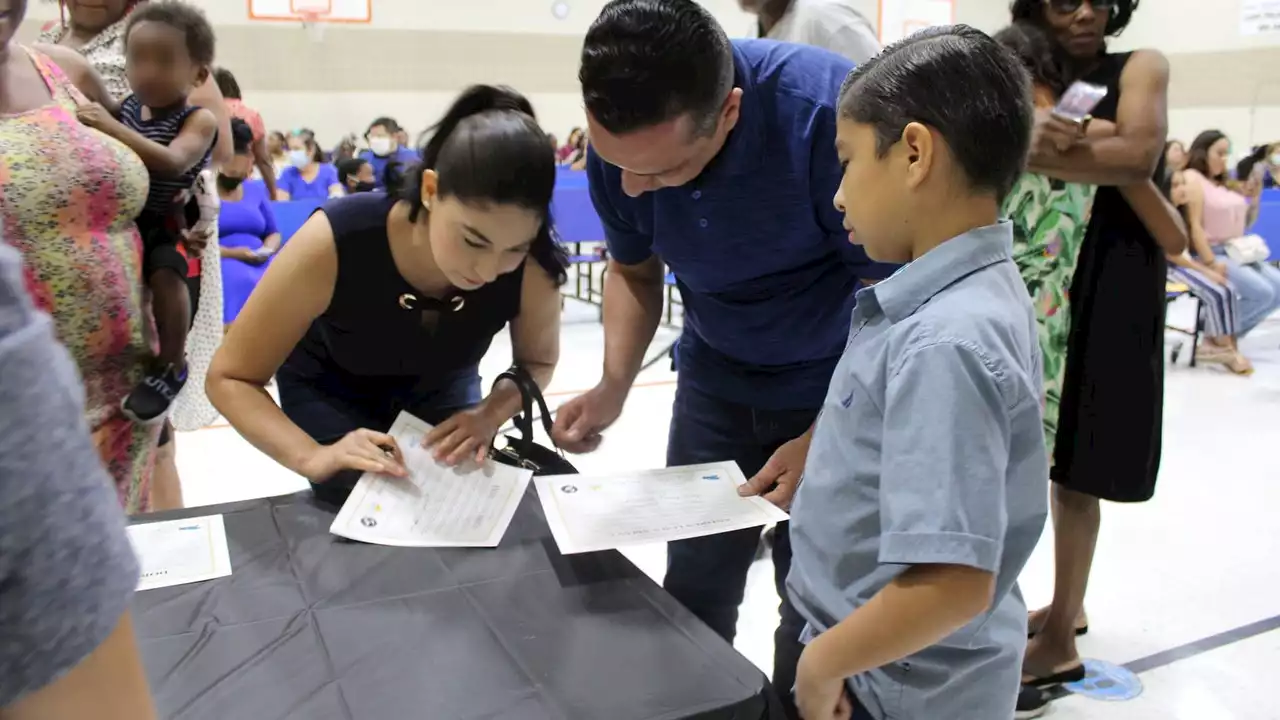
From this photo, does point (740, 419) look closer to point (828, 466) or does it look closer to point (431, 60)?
point (828, 466)

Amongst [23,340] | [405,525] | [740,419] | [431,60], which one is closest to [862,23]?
[740,419]

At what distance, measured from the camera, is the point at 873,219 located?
0.91 m

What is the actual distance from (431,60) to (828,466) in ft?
35.3

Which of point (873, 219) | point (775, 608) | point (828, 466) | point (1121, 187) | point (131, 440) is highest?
point (873, 219)

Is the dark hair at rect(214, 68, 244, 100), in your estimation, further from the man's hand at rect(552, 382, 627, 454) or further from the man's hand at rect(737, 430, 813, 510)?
the man's hand at rect(737, 430, 813, 510)

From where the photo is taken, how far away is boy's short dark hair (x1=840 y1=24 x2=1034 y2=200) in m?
0.85

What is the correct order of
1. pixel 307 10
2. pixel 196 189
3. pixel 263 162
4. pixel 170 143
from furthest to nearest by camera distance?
pixel 307 10 < pixel 263 162 < pixel 196 189 < pixel 170 143

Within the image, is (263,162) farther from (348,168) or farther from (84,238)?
(84,238)

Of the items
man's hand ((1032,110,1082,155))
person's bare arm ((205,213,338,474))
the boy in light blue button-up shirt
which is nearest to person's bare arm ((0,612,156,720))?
the boy in light blue button-up shirt

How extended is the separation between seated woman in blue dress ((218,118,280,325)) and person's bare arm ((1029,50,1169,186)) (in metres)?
3.84

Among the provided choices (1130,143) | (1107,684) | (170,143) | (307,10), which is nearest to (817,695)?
(1130,143)

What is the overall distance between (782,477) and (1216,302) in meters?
4.69

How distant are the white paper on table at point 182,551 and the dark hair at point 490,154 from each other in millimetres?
564

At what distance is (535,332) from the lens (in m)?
1.68
